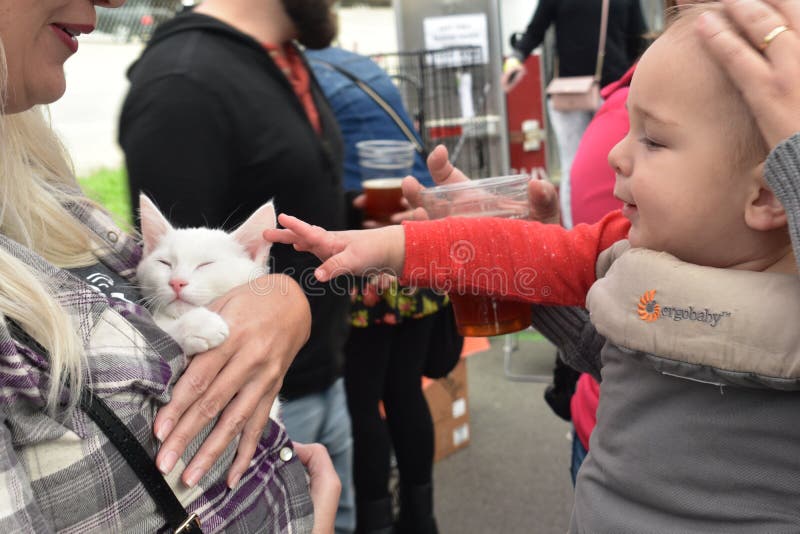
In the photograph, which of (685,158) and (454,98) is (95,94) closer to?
(454,98)

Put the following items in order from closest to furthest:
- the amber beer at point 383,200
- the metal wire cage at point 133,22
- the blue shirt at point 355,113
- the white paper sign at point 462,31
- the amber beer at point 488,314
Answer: the amber beer at point 488,314
the amber beer at point 383,200
the blue shirt at point 355,113
the metal wire cage at point 133,22
the white paper sign at point 462,31

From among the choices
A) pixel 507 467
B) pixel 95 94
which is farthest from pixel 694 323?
pixel 95 94

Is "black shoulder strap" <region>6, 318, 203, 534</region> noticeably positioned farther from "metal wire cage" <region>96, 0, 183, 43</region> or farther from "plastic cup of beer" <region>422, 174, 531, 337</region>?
"metal wire cage" <region>96, 0, 183, 43</region>

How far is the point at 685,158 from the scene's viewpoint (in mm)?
781

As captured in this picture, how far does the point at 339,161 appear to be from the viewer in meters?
1.71

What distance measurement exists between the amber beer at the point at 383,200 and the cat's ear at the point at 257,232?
82 cm

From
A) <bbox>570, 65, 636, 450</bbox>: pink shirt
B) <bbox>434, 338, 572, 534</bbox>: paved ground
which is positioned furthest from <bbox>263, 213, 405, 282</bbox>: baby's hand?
<bbox>434, 338, 572, 534</bbox>: paved ground

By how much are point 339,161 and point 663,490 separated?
114cm

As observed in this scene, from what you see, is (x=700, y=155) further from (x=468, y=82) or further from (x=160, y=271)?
(x=468, y=82)

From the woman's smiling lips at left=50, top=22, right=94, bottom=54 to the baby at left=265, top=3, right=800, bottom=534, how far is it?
0.33 meters

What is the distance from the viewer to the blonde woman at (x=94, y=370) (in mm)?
657

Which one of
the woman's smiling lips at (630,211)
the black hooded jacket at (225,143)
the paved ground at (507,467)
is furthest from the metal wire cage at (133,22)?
the woman's smiling lips at (630,211)

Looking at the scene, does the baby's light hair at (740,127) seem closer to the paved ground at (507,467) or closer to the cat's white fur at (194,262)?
the cat's white fur at (194,262)

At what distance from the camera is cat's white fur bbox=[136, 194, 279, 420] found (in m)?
0.91
